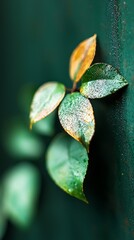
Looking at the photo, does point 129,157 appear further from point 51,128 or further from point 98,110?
point 51,128

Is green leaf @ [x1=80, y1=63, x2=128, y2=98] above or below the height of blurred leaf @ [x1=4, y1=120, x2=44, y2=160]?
above

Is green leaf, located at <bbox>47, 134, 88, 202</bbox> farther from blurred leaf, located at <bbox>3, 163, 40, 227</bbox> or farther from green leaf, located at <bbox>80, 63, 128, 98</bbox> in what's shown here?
blurred leaf, located at <bbox>3, 163, 40, 227</bbox>

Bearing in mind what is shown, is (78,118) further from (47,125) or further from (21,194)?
(21,194)

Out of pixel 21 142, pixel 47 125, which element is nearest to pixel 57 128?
pixel 47 125

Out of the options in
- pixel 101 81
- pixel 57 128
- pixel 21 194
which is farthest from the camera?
pixel 21 194

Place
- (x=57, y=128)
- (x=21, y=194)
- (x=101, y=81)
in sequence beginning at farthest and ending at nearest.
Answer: (x=21, y=194) → (x=57, y=128) → (x=101, y=81)


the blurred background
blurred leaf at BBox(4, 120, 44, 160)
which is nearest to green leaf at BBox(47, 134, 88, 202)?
the blurred background
